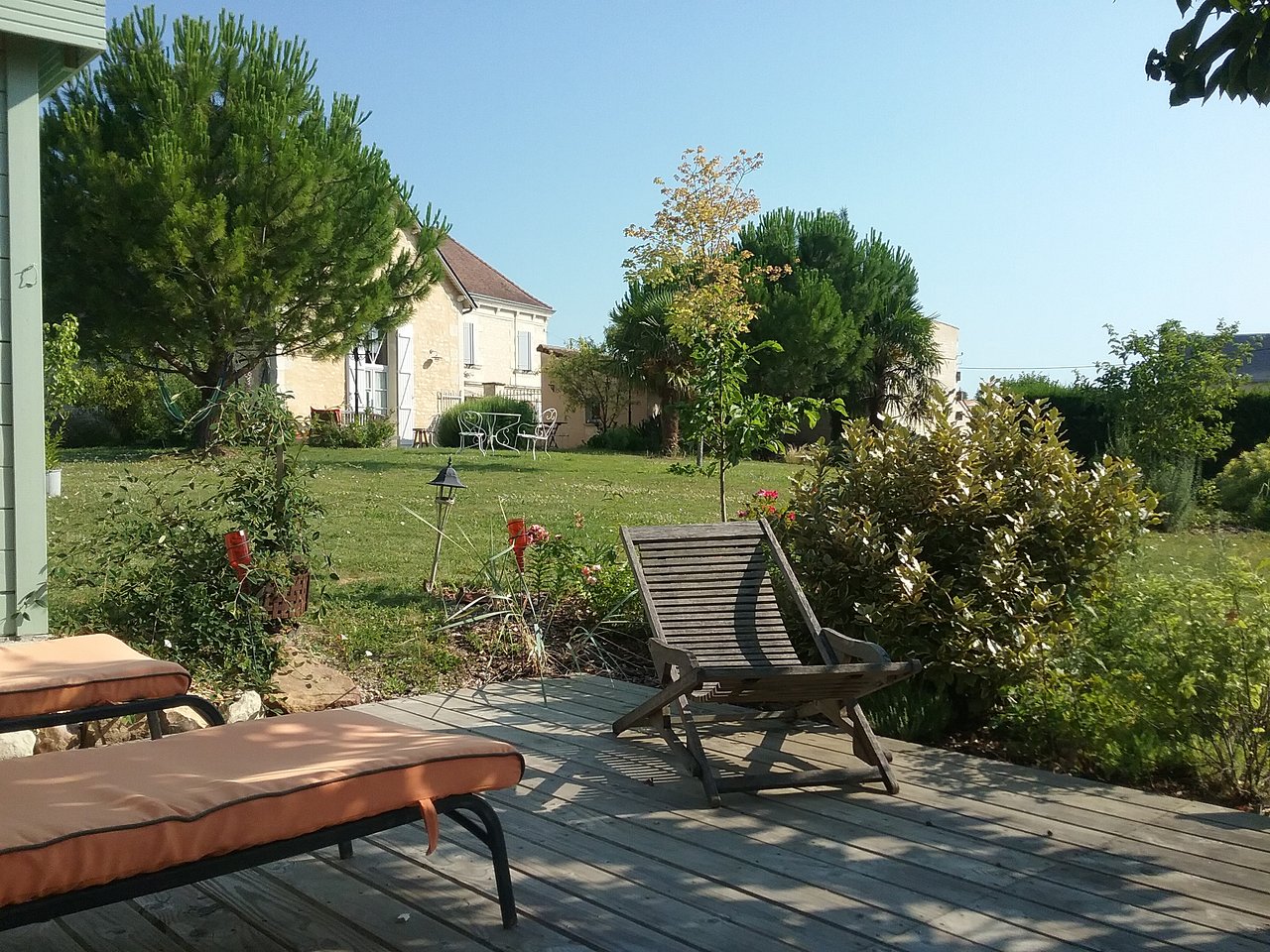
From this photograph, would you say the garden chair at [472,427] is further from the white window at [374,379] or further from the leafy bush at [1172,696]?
the leafy bush at [1172,696]

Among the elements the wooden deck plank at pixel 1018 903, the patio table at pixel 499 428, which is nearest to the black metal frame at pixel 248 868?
the wooden deck plank at pixel 1018 903

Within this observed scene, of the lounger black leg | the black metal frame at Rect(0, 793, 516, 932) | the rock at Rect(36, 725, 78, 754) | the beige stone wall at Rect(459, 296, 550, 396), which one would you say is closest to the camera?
the black metal frame at Rect(0, 793, 516, 932)

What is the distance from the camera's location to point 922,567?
4.96 metres

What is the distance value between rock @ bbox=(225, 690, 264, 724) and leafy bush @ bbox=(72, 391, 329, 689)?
412 millimetres

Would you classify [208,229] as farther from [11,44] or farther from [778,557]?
[778,557]

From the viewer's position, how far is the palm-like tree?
24.1 metres

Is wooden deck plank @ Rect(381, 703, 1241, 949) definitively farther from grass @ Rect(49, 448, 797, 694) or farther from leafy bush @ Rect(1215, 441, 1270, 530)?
leafy bush @ Rect(1215, 441, 1270, 530)

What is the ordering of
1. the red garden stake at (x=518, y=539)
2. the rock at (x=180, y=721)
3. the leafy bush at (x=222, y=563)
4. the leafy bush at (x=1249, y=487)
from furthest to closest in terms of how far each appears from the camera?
the leafy bush at (x=1249, y=487) < the red garden stake at (x=518, y=539) < the leafy bush at (x=222, y=563) < the rock at (x=180, y=721)

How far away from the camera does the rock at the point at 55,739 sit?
4410mm

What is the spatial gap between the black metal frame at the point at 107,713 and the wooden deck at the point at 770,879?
0.66m

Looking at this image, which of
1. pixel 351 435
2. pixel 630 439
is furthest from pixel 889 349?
pixel 351 435

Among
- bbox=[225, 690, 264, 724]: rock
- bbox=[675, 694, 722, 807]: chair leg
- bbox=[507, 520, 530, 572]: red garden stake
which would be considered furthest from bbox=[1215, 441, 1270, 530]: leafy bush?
bbox=[225, 690, 264, 724]: rock

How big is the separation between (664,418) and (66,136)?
13455mm

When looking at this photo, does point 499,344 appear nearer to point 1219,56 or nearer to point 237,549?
point 237,549
